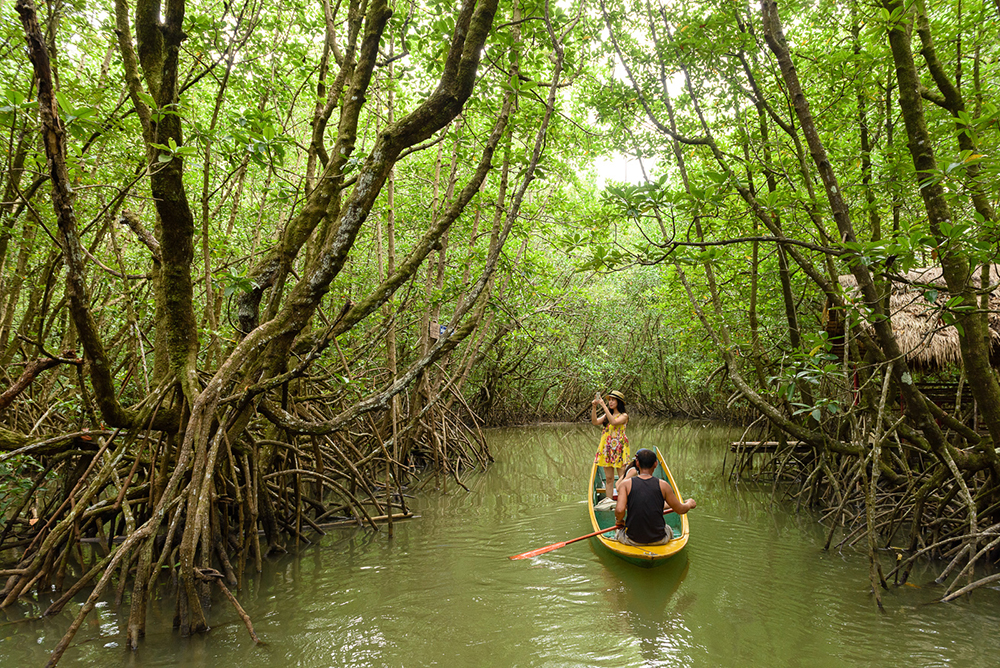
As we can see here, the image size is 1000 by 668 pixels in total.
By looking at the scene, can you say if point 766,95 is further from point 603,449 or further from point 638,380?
point 638,380

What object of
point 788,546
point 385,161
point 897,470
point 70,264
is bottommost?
point 788,546

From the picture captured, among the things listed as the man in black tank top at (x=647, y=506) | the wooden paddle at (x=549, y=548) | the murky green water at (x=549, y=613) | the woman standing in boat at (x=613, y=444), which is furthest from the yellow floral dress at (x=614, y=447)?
the man in black tank top at (x=647, y=506)

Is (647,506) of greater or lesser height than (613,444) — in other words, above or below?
below

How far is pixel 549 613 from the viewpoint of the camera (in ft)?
13.1

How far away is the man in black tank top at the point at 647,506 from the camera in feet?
15.5

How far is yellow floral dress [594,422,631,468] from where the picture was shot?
22.7 ft

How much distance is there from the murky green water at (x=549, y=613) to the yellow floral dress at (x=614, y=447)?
1106 millimetres

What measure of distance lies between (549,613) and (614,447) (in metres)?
3.19

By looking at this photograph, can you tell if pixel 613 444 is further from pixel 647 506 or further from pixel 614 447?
pixel 647 506

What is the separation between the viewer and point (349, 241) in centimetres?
350

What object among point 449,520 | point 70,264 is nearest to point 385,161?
point 70,264

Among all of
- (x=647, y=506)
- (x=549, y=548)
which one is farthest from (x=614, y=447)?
(x=647, y=506)

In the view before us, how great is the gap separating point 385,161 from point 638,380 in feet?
59.1

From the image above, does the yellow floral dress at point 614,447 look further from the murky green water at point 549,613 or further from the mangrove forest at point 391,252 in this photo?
the mangrove forest at point 391,252
